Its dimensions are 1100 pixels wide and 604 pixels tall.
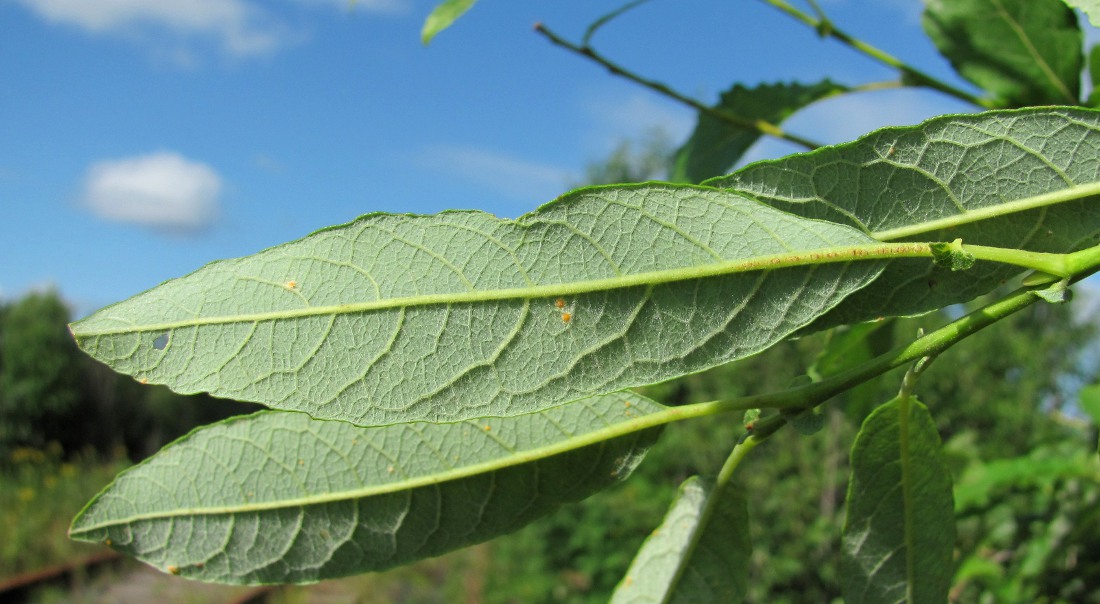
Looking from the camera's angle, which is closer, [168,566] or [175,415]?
[168,566]

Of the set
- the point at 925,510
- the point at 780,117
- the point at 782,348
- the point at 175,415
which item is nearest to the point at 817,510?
the point at 782,348

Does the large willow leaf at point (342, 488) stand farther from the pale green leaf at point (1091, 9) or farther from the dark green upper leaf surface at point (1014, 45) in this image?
the dark green upper leaf surface at point (1014, 45)

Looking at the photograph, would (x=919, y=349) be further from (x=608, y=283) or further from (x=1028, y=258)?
(x=608, y=283)

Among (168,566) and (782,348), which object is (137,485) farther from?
(782,348)

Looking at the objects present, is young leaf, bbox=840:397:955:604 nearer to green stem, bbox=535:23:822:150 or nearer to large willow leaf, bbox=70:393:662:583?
large willow leaf, bbox=70:393:662:583

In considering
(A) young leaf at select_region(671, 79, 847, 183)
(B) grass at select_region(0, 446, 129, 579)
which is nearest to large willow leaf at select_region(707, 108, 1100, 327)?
(A) young leaf at select_region(671, 79, 847, 183)

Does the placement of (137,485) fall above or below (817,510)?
above

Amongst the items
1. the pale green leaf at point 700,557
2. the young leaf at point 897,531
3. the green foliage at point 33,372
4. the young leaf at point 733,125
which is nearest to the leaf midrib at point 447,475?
the pale green leaf at point 700,557
